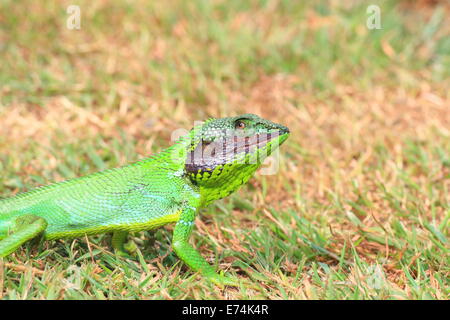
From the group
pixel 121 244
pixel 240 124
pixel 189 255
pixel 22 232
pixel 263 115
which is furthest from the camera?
pixel 263 115

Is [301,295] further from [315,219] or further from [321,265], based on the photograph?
[315,219]

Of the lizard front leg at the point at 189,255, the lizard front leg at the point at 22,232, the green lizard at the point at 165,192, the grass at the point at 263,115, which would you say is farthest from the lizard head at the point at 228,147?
the lizard front leg at the point at 22,232

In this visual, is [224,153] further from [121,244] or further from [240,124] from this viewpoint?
[121,244]

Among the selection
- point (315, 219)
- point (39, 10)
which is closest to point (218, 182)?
point (315, 219)

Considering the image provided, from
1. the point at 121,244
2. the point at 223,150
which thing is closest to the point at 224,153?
the point at 223,150

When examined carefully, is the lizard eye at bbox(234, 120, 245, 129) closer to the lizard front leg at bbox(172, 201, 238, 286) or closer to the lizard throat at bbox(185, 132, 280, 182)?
the lizard throat at bbox(185, 132, 280, 182)

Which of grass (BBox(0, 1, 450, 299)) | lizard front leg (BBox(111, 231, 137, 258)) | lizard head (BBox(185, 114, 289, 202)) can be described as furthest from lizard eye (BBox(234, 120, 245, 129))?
lizard front leg (BBox(111, 231, 137, 258))

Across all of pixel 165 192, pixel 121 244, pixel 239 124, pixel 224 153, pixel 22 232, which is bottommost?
pixel 121 244
